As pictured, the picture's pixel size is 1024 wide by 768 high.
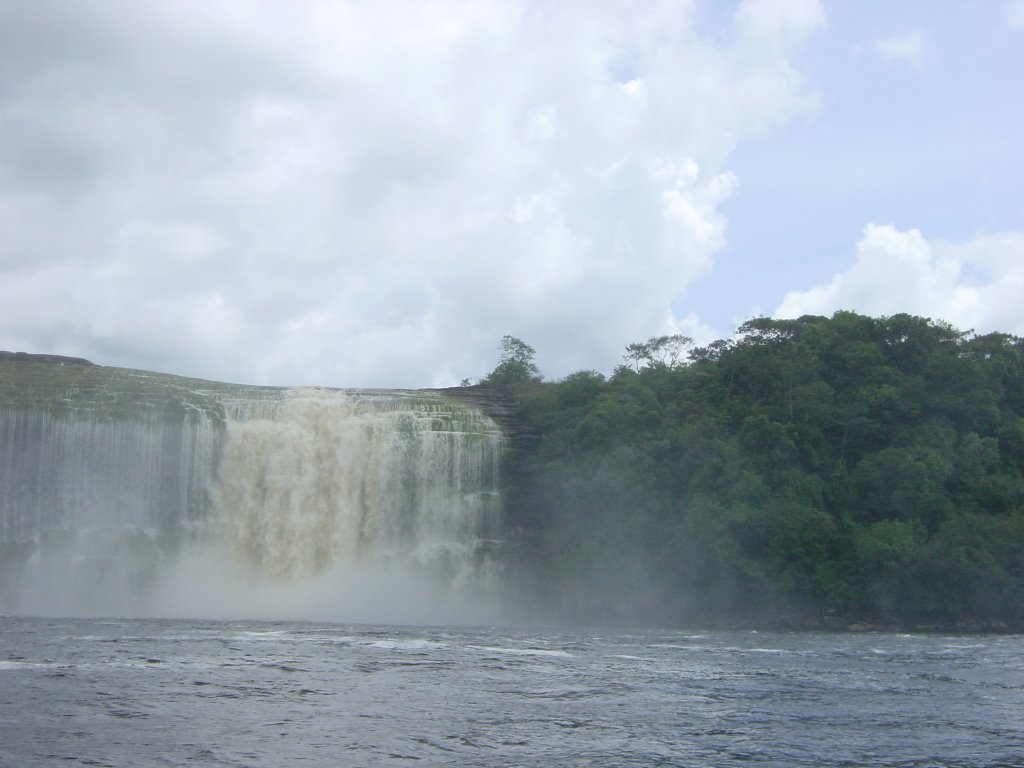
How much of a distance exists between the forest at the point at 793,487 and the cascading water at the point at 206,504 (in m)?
5.91

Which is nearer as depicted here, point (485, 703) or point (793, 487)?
point (485, 703)

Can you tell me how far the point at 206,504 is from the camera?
4434 centimetres

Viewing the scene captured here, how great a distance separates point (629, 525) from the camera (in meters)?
45.7

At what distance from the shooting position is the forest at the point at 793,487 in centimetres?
4175

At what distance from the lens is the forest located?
41.8 metres

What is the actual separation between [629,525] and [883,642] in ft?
46.8

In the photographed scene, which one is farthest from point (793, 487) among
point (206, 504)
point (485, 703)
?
point (485, 703)

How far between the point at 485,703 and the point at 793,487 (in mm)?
29983

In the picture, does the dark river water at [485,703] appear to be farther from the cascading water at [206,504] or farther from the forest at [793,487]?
the cascading water at [206,504]

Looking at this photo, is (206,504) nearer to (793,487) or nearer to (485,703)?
(793,487)

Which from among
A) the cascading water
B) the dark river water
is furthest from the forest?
the dark river water

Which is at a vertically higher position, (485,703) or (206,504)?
(206,504)

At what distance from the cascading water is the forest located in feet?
19.4

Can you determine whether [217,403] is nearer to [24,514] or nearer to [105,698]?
[24,514]
